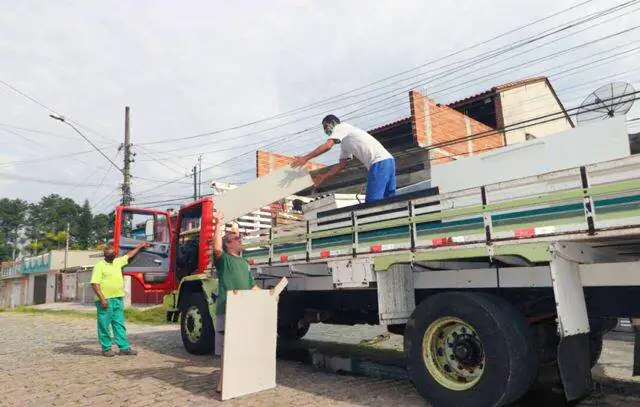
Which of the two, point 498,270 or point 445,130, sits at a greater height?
point 445,130

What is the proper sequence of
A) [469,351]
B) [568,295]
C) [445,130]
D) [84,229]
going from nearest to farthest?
1. [568,295]
2. [469,351]
3. [445,130]
4. [84,229]

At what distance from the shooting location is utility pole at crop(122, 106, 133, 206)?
2078 cm

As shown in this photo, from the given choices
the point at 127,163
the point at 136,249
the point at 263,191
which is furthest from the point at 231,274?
the point at 127,163

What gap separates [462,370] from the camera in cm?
407

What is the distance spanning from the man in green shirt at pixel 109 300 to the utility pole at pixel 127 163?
553 inches

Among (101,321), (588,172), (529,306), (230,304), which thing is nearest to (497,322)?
(529,306)

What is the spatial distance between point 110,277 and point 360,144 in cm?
444

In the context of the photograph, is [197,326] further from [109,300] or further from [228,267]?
[228,267]

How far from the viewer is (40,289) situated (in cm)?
4262

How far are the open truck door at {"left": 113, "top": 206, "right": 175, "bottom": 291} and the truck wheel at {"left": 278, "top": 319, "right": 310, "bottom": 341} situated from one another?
2002 mm

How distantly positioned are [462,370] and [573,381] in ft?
2.75

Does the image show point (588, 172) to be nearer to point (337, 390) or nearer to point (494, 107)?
point (337, 390)

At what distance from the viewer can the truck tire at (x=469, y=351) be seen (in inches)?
144

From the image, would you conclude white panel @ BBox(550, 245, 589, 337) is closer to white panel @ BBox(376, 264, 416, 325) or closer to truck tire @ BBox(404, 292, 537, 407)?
truck tire @ BBox(404, 292, 537, 407)
